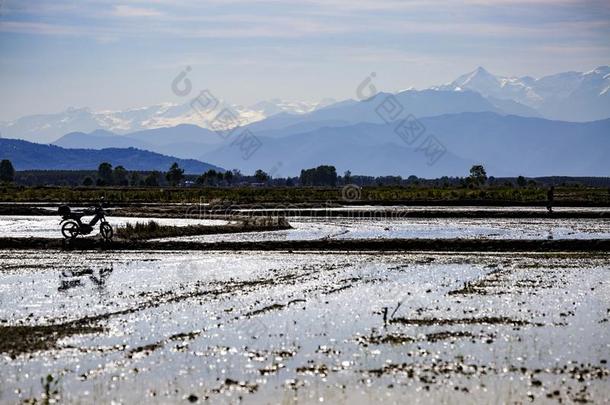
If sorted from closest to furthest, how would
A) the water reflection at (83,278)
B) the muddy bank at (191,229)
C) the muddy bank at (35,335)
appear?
the muddy bank at (35,335), the water reflection at (83,278), the muddy bank at (191,229)

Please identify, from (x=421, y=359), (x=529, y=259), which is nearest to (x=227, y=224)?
(x=529, y=259)

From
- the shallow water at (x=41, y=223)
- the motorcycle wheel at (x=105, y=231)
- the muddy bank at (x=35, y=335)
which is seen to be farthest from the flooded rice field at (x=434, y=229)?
the muddy bank at (x=35, y=335)

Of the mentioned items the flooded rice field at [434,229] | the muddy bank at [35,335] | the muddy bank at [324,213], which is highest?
the muddy bank at [324,213]

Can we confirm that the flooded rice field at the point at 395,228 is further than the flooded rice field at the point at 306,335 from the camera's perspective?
Yes

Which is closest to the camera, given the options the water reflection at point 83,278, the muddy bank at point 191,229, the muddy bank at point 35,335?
the muddy bank at point 35,335

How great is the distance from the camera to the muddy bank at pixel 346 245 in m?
37.3

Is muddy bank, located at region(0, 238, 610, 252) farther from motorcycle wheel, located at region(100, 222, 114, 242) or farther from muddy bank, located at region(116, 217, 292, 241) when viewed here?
muddy bank, located at region(116, 217, 292, 241)

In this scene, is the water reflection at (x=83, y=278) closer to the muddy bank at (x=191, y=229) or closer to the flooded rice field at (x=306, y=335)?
the flooded rice field at (x=306, y=335)

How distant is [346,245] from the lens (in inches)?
1529

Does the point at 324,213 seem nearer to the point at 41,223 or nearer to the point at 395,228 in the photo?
the point at 395,228

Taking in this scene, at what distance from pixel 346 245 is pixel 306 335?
21405mm

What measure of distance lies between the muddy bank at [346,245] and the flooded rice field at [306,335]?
7.84 m

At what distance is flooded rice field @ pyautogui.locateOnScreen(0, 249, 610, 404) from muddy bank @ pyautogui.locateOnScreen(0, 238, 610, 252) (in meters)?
7.84

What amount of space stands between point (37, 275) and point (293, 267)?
26.0 ft
